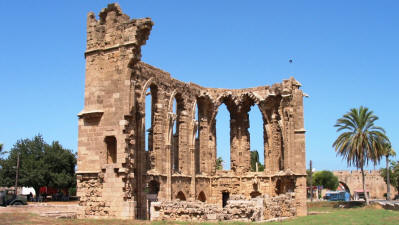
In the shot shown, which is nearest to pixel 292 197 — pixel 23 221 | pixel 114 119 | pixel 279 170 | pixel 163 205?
pixel 279 170

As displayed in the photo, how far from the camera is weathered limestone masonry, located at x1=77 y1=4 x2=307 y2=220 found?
60.7 ft

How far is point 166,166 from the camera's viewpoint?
24031 mm

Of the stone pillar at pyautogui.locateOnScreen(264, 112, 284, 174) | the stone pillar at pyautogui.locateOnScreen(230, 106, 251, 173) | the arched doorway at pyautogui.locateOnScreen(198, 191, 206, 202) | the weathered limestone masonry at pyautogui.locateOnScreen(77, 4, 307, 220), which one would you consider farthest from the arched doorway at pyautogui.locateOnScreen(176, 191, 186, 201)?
the stone pillar at pyautogui.locateOnScreen(264, 112, 284, 174)

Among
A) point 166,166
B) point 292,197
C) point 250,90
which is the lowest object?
point 292,197

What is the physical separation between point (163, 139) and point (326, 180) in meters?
48.1

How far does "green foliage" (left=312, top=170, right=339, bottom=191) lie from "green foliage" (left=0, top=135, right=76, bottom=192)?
1457 inches

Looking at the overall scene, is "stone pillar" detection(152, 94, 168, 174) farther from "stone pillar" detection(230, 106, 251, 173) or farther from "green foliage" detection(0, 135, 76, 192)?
"green foliage" detection(0, 135, 76, 192)

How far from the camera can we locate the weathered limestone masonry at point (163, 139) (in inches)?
729

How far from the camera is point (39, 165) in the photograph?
42.6m

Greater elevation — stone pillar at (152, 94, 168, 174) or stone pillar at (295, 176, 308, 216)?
stone pillar at (152, 94, 168, 174)

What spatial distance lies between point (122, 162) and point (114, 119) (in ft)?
5.82

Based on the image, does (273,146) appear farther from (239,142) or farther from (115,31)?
(115,31)

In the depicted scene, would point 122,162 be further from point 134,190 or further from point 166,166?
point 166,166

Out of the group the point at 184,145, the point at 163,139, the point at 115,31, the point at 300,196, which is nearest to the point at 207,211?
the point at 163,139
